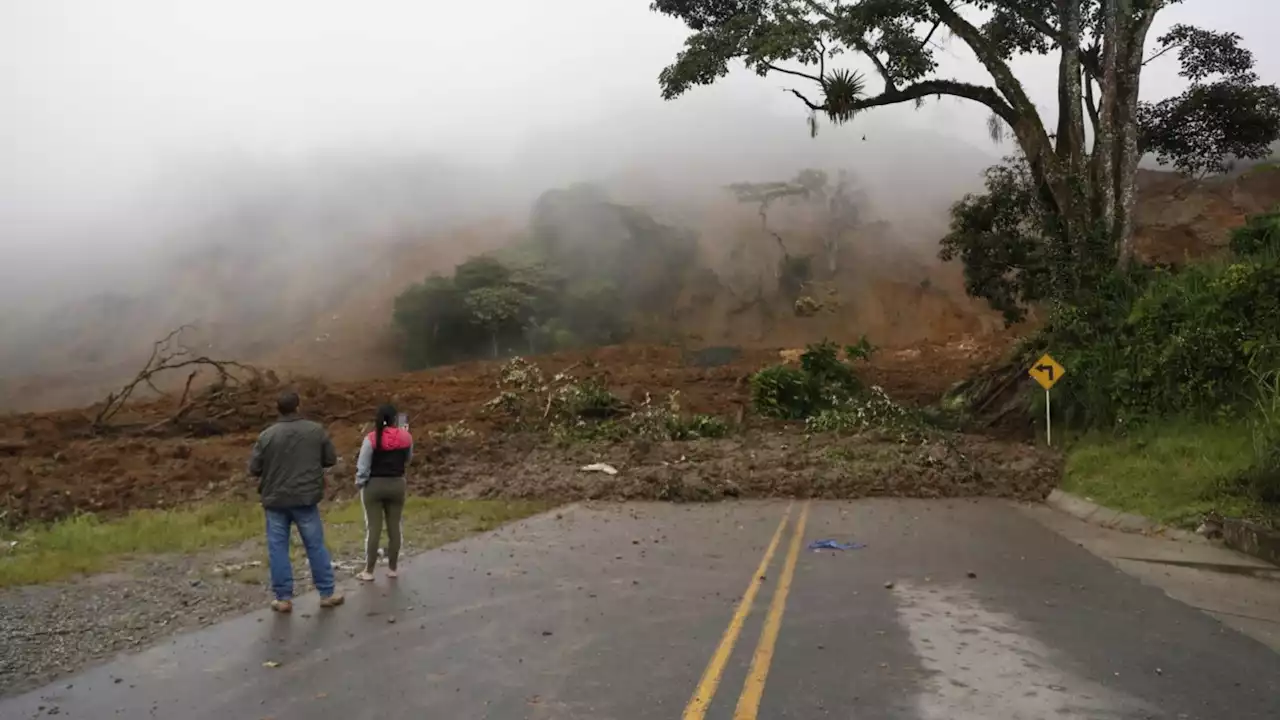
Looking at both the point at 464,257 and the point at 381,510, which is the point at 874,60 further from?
the point at 464,257

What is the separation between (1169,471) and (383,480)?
36.0 ft

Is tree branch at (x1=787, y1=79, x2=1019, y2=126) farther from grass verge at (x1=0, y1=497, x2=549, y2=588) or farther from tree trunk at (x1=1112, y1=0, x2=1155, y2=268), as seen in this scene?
grass verge at (x1=0, y1=497, x2=549, y2=588)

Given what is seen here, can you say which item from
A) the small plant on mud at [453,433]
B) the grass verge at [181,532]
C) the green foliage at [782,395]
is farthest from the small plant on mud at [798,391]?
the grass verge at [181,532]

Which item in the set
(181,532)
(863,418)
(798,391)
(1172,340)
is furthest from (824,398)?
(181,532)

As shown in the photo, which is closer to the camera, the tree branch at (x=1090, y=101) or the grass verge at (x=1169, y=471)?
the grass verge at (x=1169, y=471)

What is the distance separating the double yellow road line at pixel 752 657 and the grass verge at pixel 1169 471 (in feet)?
18.4

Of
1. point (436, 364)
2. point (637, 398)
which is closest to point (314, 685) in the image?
point (637, 398)

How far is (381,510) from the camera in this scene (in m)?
9.90

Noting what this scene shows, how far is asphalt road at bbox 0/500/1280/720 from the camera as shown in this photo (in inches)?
218

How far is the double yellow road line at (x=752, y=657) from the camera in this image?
5.39m

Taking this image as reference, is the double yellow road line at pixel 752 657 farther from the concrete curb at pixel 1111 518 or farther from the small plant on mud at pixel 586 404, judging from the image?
the small plant on mud at pixel 586 404

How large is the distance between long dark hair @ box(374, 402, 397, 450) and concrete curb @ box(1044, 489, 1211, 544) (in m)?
9.00

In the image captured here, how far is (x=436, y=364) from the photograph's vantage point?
4791 cm

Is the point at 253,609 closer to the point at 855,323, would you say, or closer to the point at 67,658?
the point at 67,658
